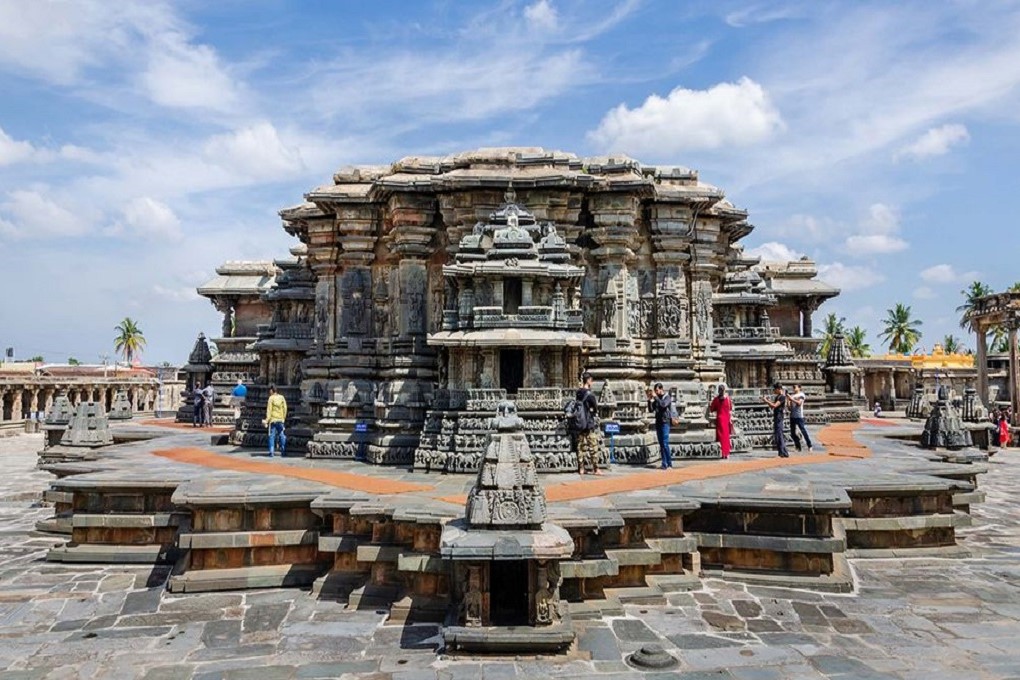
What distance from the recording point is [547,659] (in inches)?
244

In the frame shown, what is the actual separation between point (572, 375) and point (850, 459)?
19.2 ft

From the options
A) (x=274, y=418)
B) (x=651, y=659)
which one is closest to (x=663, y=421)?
(x=651, y=659)

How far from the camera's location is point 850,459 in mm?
13445

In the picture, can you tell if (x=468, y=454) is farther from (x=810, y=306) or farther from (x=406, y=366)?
(x=810, y=306)

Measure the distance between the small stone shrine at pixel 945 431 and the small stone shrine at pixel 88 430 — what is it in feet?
65.9

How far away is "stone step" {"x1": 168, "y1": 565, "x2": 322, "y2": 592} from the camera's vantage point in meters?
8.21

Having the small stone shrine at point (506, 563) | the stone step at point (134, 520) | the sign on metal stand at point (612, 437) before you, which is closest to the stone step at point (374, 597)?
the small stone shrine at point (506, 563)

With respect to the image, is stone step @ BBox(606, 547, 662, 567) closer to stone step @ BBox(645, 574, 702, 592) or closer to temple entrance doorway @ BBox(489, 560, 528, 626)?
stone step @ BBox(645, 574, 702, 592)

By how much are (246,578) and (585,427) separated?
563 centimetres

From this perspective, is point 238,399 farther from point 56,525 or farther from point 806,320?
point 806,320

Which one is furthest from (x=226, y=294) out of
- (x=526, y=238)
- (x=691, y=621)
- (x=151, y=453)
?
(x=691, y=621)

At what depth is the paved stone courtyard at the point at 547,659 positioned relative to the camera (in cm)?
600

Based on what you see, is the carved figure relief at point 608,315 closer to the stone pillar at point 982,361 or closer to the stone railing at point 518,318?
the stone railing at point 518,318

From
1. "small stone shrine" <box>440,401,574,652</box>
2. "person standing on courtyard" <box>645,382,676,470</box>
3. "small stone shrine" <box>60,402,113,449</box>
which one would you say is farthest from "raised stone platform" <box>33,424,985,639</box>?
"small stone shrine" <box>60,402,113,449</box>
